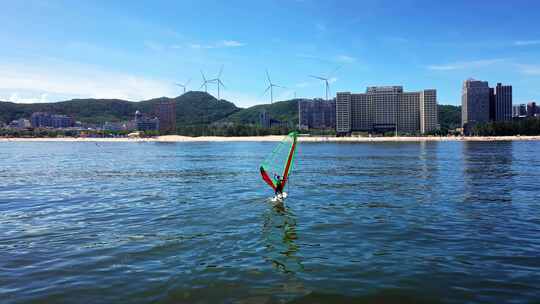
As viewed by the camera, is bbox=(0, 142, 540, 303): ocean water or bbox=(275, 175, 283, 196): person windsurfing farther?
bbox=(275, 175, 283, 196): person windsurfing

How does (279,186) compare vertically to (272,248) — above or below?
above

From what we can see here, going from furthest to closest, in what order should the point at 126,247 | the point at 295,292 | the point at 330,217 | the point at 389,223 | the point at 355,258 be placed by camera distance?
the point at 330,217 < the point at 389,223 < the point at 126,247 < the point at 355,258 < the point at 295,292

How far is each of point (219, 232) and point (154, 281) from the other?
24.9 feet

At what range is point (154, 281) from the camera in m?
14.7

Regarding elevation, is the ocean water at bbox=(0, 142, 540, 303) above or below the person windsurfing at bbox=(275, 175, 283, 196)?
below

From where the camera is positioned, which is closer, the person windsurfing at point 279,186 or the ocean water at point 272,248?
the ocean water at point 272,248

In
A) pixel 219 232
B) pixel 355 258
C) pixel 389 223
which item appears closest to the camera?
pixel 355 258

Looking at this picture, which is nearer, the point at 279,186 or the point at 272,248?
the point at 272,248

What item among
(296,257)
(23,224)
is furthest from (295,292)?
(23,224)

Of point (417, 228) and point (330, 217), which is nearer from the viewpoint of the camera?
point (417, 228)

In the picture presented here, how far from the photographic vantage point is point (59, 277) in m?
15.5

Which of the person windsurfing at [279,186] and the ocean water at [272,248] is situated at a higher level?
the person windsurfing at [279,186]

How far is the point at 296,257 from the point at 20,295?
10.3 meters

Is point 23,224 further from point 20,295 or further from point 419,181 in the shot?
point 419,181
